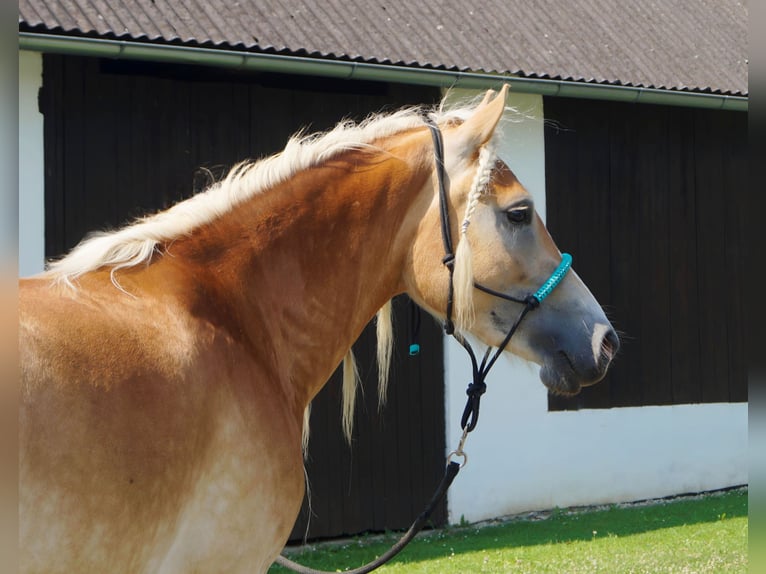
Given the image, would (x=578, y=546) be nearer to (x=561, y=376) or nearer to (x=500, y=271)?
(x=561, y=376)

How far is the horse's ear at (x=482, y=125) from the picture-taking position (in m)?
3.09

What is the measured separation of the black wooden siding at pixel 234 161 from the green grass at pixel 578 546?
0.41 meters

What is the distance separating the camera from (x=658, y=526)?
806 centimetres

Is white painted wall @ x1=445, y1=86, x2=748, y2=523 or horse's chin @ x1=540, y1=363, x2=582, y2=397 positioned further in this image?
white painted wall @ x1=445, y1=86, x2=748, y2=523

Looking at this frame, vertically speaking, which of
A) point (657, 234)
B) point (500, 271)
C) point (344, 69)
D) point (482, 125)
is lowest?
point (500, 271)

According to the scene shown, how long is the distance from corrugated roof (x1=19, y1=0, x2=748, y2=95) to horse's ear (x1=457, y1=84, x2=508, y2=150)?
401 cm

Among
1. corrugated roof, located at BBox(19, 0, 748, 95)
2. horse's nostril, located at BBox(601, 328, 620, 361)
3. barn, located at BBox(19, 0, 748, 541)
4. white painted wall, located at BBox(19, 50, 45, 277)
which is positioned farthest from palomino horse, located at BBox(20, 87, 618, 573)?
corrugated roof, located at BBox(19, 0, 748, 95)

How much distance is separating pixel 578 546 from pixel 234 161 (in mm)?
4094

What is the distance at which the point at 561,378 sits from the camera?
313cm

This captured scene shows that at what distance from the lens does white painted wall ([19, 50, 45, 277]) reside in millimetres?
6238

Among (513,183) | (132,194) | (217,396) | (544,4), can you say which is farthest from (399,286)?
(544,4)

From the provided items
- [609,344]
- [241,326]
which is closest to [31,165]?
[241,326]

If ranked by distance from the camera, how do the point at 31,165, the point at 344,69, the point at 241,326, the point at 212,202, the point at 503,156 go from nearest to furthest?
the point at 241,326 → the point at 212,202 → the point at 31,165 → the point at 344,69 → the point at 503,156

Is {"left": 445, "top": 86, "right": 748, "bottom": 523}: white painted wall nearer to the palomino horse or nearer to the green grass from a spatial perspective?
the green grass
